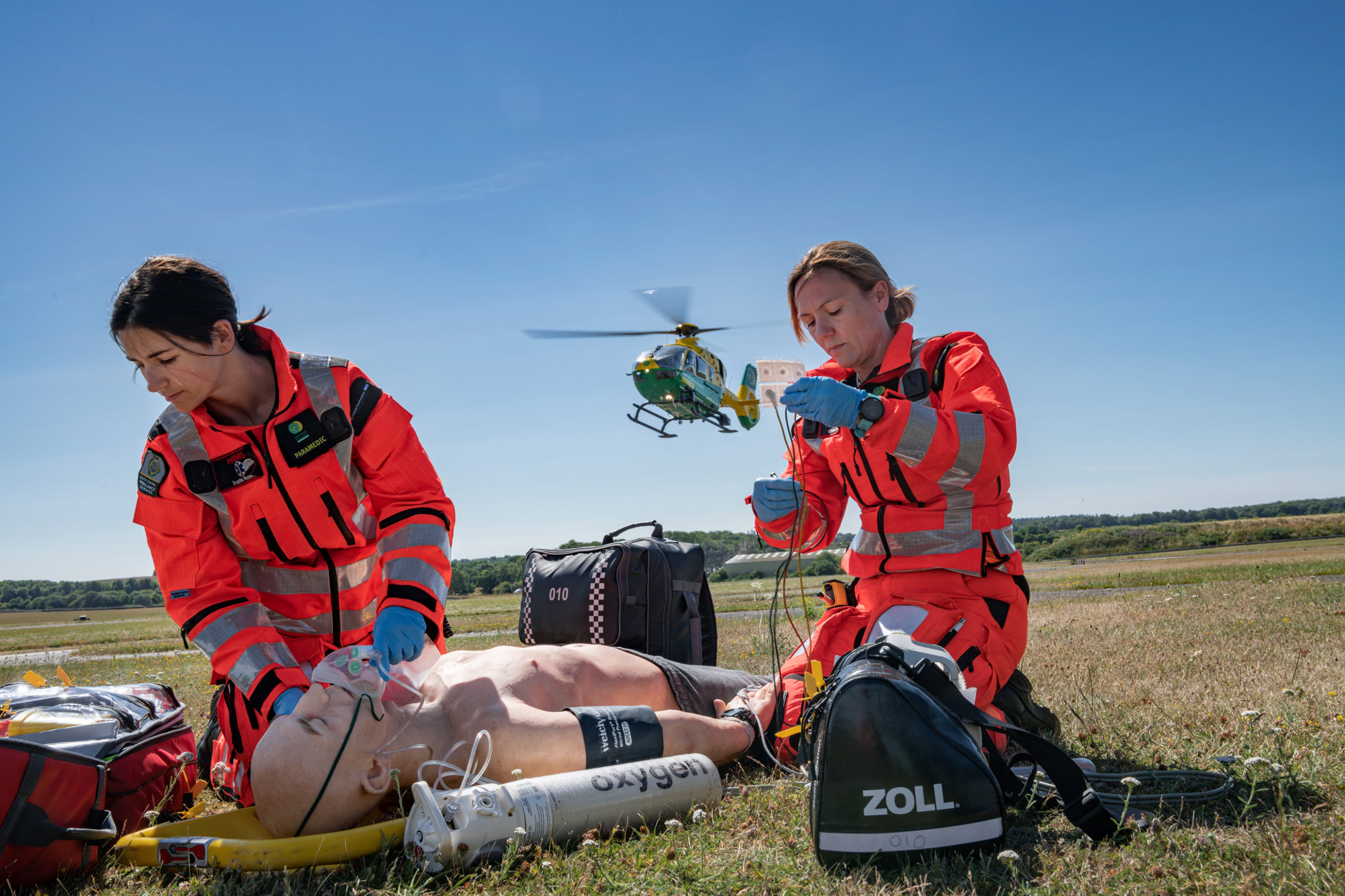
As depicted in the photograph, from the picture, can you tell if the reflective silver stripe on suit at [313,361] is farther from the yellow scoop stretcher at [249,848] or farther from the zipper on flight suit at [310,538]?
the yellow scoop stretcher at [249,848]

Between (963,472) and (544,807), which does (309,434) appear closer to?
(544,807)

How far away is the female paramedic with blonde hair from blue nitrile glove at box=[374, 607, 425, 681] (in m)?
1.70

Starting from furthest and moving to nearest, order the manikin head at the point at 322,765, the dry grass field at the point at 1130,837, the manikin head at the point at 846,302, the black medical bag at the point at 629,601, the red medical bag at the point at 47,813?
1. the black medical bag at the point at 629,601
2. the manikin head at the point at 846,302
3. the manikin head at the point at 322,765
4. the red medical bag at the point at 47,813
5. the dry grass field at the point at 1130,837

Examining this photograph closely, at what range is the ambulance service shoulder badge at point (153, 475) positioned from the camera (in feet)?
11.4

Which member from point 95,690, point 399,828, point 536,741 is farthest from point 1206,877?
point 95,690

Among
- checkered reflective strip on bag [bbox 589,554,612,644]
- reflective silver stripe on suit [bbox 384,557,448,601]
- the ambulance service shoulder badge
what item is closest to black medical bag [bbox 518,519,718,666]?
checkered reflective strip on bag [bbox 589,554,612,644]

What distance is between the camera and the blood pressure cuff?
295 centimetres

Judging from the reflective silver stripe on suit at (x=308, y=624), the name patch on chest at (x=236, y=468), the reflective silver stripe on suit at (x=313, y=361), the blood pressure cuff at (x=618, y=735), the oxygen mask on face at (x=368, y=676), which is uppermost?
the reflective silver stripe on suit at (x=313, y=361)

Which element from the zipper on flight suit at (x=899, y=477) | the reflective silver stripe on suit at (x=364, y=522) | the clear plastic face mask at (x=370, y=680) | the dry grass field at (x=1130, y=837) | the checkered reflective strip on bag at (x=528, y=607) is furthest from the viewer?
the checkered reflective strip on bag at (x=528, y=607)

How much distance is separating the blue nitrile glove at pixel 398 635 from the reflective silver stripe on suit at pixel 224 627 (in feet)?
2.20

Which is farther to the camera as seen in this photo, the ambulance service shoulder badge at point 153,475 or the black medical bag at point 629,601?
the black medical bag at point 629,601

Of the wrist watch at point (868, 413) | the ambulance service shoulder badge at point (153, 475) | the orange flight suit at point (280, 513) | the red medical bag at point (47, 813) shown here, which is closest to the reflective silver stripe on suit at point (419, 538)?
the orange flight suit at point (280, 513)

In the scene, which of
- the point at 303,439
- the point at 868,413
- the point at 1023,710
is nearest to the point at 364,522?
the point at 303,439

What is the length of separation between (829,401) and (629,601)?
7.07ft
